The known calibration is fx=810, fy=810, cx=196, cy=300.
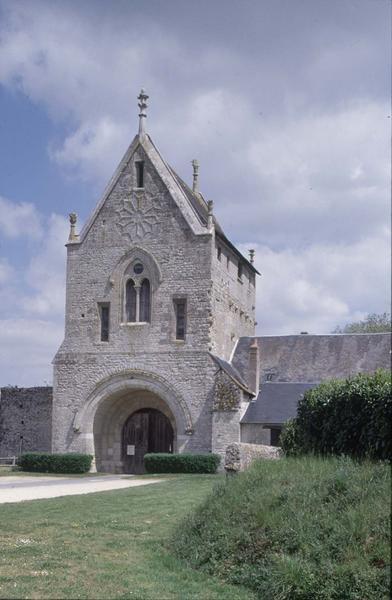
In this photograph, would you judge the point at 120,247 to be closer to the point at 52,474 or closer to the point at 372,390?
the point at 52,474

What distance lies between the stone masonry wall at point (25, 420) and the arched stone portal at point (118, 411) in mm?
3453

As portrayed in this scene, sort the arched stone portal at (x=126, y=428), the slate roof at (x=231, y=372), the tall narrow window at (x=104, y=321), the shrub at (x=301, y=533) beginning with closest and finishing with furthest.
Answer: the shrub at (x=301, y=533), the slate roof at (x=231, y=372), the arched stone portal at (x=126, y=428), the tall narrow window at (x=104, y=321)

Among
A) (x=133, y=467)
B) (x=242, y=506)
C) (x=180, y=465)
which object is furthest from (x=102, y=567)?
(x=133, y=467)

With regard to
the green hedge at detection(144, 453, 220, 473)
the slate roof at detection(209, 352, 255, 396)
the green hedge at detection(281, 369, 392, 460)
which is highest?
the slate roof at detection(209, 352, 255, 396)

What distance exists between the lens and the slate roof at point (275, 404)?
29984 mm

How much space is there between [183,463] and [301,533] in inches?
722

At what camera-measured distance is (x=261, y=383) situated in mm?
32969

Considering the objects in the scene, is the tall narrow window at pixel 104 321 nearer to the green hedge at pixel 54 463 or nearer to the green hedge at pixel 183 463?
the green hedge at pixel 54 463

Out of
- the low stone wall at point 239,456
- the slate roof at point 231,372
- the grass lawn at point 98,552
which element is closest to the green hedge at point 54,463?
the slate roof at point 231,372

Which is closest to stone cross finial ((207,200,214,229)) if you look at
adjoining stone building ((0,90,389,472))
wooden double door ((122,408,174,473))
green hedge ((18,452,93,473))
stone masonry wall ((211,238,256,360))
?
adjoining stone building ((0,90,389,472))

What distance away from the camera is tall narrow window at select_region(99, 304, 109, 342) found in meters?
32.3

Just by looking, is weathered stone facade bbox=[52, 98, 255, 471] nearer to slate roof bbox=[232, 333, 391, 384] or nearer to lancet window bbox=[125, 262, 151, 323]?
lancet window bbox=[125, 262, 151, 323]

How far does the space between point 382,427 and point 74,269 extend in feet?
78.8

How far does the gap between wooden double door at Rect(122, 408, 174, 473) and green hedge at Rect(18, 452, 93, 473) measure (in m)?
2.72
